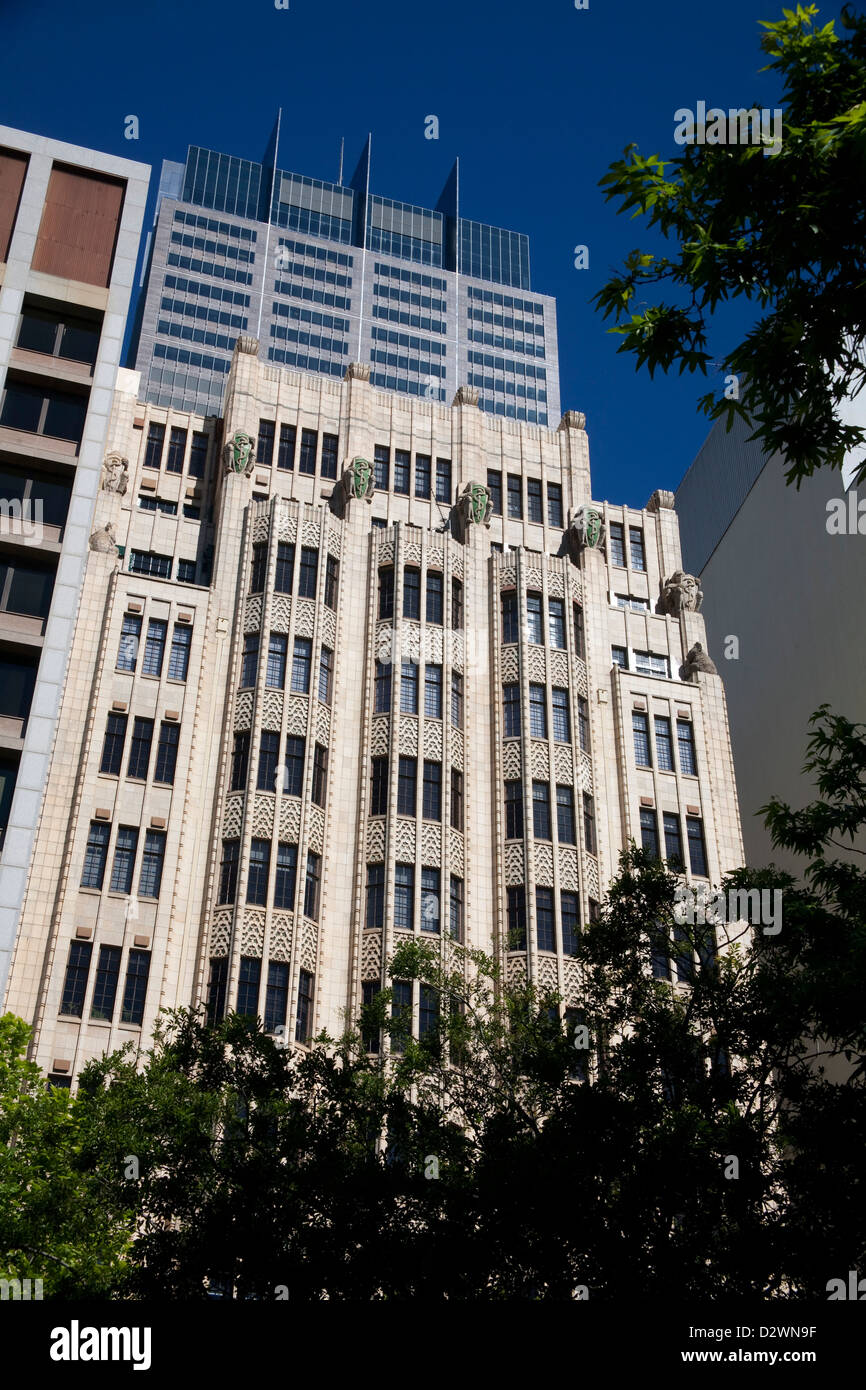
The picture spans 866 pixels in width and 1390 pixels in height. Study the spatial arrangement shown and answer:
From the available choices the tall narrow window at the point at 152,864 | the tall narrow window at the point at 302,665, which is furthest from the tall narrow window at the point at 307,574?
the tall narrow window at the point at 152,864

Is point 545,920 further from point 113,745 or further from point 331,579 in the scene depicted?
point 113,745

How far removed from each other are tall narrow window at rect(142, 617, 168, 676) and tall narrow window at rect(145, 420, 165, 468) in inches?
415

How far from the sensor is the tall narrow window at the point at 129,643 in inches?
1939

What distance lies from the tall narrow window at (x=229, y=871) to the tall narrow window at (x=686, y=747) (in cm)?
1857

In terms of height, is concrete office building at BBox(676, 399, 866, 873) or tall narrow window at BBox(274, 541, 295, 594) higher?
concrete office building at BBox(676, 399, 866, 873)

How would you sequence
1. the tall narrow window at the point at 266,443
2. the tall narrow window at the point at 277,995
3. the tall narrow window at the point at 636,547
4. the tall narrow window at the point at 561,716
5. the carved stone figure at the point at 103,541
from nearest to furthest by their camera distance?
the tall narrow window at the point at 277,995, the carved stone figure at the point at 103,541, the tall narrow window at the point at 561,716, the tall narrow window at the point at 266,443, the tall narrow window at the point at 636,547

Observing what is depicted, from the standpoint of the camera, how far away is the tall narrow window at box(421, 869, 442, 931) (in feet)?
156

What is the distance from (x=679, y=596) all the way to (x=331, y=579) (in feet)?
52.3

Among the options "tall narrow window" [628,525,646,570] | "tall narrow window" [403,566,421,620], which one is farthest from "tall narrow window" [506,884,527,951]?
"tall narrow window" [628,525,646,570]

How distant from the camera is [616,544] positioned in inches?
2462

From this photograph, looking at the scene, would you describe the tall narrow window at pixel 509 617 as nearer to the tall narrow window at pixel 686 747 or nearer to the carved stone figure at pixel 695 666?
the tall narrow window at pixel 686 747

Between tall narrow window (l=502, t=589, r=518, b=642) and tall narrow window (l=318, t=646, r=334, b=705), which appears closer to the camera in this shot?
tall narrow window (l=318, t=646, r=334, b=705)

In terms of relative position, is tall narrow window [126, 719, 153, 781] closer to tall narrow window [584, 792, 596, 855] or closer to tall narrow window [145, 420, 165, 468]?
tall narrow window [145, 420, 165, 468]
